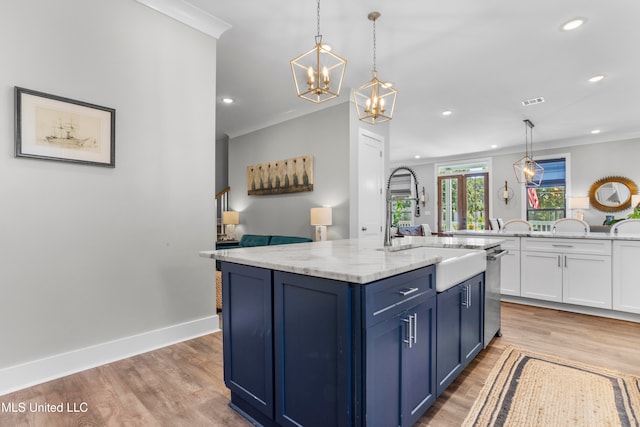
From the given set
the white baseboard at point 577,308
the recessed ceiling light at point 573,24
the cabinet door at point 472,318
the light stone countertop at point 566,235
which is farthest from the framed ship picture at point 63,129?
the white baseboard at point 577,308

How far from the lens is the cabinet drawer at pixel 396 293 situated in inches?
49.3

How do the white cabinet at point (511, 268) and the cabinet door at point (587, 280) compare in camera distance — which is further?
the white cabinet at point (511, 268)

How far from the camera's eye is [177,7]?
104 inches

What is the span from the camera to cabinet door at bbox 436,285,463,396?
1772 millimetres

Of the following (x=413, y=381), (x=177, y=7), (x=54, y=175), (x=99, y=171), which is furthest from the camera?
(x=177, y=7)

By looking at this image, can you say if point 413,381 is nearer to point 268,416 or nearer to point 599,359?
point 268,416

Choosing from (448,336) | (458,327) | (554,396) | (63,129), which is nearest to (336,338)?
(448,336)

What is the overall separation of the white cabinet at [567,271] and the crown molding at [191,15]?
4.15m

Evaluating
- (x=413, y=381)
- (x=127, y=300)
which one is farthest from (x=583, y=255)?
(x=127, y=300)

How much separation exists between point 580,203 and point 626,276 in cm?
462

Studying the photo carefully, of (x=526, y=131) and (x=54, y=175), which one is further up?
(x=526, y=131)

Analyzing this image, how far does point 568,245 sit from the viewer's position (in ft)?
12.0

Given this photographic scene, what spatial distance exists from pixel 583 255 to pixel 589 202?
4.71m

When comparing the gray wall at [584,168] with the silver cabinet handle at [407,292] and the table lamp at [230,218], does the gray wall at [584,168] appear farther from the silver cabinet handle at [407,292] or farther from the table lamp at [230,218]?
the silver cabinet handle at [407,292]
